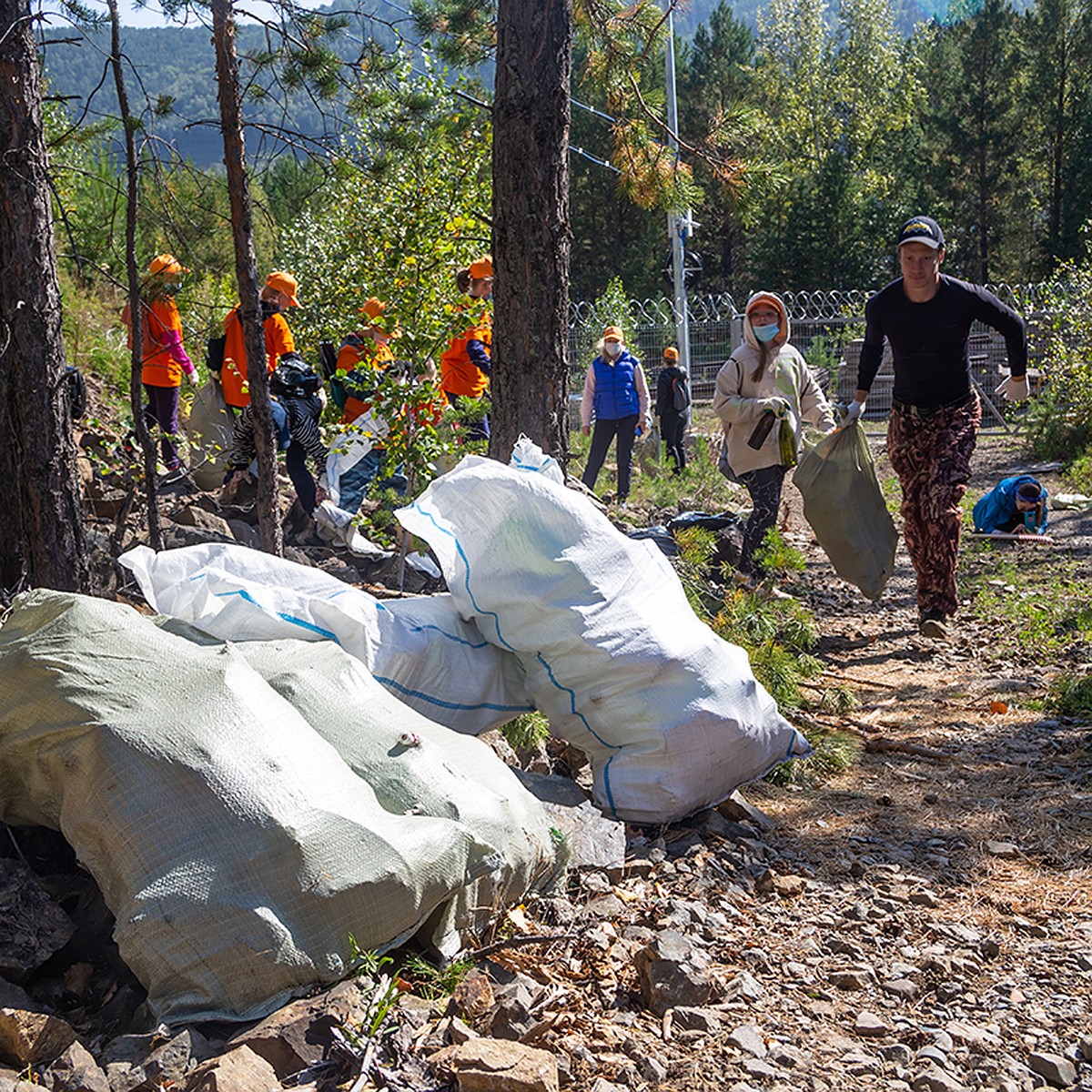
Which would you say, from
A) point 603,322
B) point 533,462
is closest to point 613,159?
point 533,462

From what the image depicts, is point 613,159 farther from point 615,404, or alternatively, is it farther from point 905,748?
point 615,404

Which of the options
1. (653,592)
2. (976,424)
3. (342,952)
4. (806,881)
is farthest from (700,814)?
(976,424)

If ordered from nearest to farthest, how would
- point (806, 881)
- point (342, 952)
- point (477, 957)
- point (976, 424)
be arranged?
point (342, 952) → point (477, 957) → point (806, 881) → point (976, 424)

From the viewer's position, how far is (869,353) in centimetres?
545

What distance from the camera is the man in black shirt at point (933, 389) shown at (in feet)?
16.3

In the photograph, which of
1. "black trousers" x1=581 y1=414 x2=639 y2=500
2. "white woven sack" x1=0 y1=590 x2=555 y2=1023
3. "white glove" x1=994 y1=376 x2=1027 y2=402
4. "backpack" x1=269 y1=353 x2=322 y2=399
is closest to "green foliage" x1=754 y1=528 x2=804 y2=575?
"white glove" x1=994 y1=376 x2=1027 y2=402

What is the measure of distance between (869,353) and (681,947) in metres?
3.85

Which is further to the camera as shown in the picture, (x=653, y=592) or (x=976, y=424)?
(x=976, y=424)

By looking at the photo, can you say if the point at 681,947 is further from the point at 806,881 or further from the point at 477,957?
the point at 806,881

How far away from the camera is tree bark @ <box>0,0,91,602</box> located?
4012mm

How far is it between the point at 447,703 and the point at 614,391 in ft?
23.8

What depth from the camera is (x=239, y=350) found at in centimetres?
643

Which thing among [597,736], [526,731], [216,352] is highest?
[216,352]

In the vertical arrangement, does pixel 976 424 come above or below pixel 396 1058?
above
